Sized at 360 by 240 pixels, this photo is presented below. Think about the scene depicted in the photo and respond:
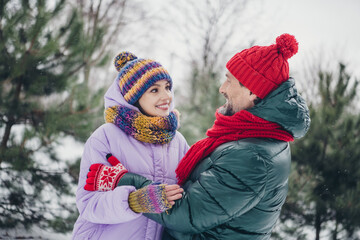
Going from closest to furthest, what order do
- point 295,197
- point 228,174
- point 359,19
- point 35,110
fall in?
point 228,174 → point 35,110 → point 295,197 → point 359,19

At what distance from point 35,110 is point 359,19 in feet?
42.5

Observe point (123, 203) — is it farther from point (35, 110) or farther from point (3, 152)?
point (35, 110)

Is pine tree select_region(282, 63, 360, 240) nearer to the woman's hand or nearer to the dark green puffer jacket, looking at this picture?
the dark green puffer jacket

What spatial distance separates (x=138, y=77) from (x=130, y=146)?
445 millimetres

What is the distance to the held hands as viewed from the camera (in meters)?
1.29

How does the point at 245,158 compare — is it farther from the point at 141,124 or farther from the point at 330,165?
the point at 330,165

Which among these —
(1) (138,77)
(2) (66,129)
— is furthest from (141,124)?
(2) (66,129)

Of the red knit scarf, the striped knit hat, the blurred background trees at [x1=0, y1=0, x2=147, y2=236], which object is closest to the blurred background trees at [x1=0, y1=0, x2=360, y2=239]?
the blurred background trees at [x1=0, y1=0, x2=147, y2=236]

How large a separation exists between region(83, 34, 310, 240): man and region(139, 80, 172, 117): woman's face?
0.40 metres

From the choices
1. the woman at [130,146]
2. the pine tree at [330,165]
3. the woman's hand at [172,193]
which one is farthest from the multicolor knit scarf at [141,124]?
the pine tree at [330,165]

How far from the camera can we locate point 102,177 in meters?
1.44

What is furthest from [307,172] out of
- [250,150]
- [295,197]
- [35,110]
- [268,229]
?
[35,110]

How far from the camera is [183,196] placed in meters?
1.34

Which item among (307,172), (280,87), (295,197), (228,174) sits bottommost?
(295,197)
